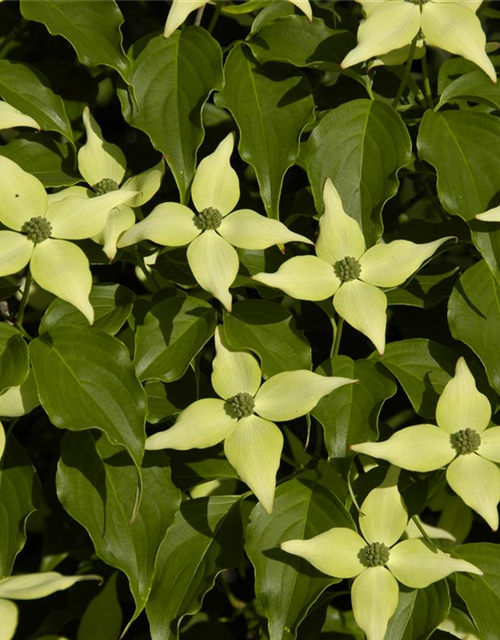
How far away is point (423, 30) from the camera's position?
1116 millimetres

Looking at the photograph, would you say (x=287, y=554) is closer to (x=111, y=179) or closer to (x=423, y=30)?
(x=111, y=179)

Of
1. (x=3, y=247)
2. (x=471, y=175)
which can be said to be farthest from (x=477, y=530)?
(x=3, y=247)

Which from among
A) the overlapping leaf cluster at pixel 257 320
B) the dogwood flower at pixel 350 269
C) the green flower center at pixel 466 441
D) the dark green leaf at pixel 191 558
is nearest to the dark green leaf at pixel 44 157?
the overlapping leaf cluster at pixel 257 320

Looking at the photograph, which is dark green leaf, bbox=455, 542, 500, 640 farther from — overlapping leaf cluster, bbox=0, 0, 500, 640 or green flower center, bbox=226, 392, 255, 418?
green flower center, bbox=226, 392, 255, 418

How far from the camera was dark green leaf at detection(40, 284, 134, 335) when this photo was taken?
1.15m

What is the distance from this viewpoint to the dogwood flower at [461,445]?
3.56 ft

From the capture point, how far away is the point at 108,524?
1.11 m

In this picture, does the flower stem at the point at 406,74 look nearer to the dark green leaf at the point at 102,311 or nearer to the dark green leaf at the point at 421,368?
the dark green leaf at the point at 421,368

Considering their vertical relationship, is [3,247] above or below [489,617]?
above

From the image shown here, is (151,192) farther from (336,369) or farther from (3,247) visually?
(336,369)

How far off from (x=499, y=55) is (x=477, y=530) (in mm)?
840

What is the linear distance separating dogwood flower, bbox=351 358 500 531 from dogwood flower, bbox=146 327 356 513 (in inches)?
4.7

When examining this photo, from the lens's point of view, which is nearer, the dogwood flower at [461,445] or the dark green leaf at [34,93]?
the dogwood flower at [461,445]

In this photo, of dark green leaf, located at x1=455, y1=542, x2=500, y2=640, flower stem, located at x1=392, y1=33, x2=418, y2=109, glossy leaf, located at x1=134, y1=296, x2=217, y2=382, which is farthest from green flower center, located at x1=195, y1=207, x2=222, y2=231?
dark green leaf, located at x1=455, y1=542, x2=500, y2=640
